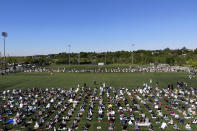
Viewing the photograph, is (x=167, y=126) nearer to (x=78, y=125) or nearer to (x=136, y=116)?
(x=136, y=116)

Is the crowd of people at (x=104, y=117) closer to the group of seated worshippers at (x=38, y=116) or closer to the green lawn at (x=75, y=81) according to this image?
the group of seated worshippers at (x=38, y=116)

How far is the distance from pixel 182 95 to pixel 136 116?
12.8 meters

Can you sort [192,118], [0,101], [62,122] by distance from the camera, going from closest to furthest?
1. [62,122]
2. [192,118]
3. [0,101]

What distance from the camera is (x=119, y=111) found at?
70.3 ft

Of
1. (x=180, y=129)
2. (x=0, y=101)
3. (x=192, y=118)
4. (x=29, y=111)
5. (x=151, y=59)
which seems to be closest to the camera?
(x=180, y=129)

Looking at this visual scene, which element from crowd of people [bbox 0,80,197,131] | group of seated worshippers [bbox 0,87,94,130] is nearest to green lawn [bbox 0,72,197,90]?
group of seated worshippers [bbox 0,87,94,130]

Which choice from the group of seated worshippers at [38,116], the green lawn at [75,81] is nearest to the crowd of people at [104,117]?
the group of seated worshippers at [38,116]

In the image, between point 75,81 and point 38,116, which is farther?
point 75,81

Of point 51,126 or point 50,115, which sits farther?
point 50,115

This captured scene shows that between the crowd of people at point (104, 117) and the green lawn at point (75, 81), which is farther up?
the green lawn at point (75, 81)

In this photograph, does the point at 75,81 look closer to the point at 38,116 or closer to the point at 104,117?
the point at 38,116

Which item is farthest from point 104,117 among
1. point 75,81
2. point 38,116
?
point 75,81

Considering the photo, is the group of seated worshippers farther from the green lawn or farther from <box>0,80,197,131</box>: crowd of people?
the green lawn

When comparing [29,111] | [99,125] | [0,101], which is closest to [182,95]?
[99,125]
